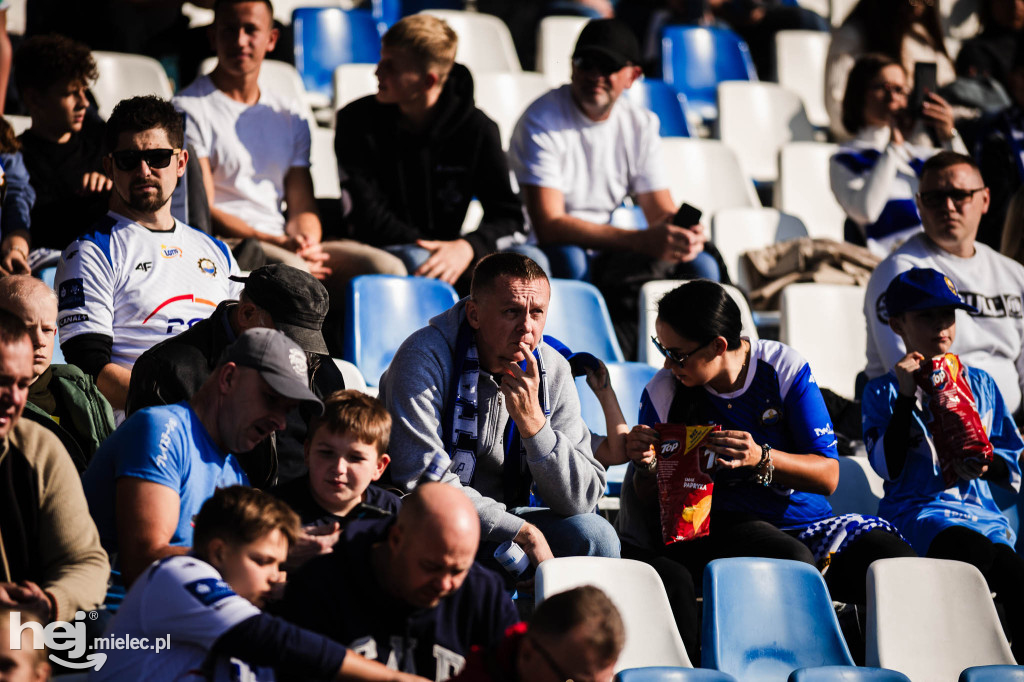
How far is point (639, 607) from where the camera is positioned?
3137mm

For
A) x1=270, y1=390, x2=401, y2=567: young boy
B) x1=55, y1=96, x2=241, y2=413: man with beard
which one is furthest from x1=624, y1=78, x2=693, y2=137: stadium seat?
x1=270, y1=390, x2=401, y2=567: young boy

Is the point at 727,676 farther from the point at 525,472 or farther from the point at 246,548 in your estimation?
the point at 246,548

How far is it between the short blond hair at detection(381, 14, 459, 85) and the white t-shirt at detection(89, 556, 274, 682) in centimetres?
311

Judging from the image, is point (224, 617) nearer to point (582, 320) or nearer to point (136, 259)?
point (136, 259)

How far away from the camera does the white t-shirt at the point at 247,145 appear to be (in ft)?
16.6

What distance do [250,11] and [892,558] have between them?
3.37 meters

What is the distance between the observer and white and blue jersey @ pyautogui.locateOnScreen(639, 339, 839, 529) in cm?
371

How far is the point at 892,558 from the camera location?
339 centimetres

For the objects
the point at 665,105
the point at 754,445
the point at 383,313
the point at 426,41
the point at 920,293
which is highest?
the point at 426,41

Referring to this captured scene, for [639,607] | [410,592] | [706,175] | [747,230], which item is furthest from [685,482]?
[706,175]

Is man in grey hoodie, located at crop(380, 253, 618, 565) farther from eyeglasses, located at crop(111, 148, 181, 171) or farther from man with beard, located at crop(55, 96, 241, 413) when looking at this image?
eyeglasses, located at crop(111, 148, 181, 171)

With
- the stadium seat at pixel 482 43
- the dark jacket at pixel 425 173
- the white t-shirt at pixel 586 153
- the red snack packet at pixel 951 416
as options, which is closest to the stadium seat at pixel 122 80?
the dark jacket at pixel 425 173

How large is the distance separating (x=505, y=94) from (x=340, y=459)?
14.6 ft

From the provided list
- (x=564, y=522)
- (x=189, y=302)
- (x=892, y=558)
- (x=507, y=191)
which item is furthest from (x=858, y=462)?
(x=189, y=302)
